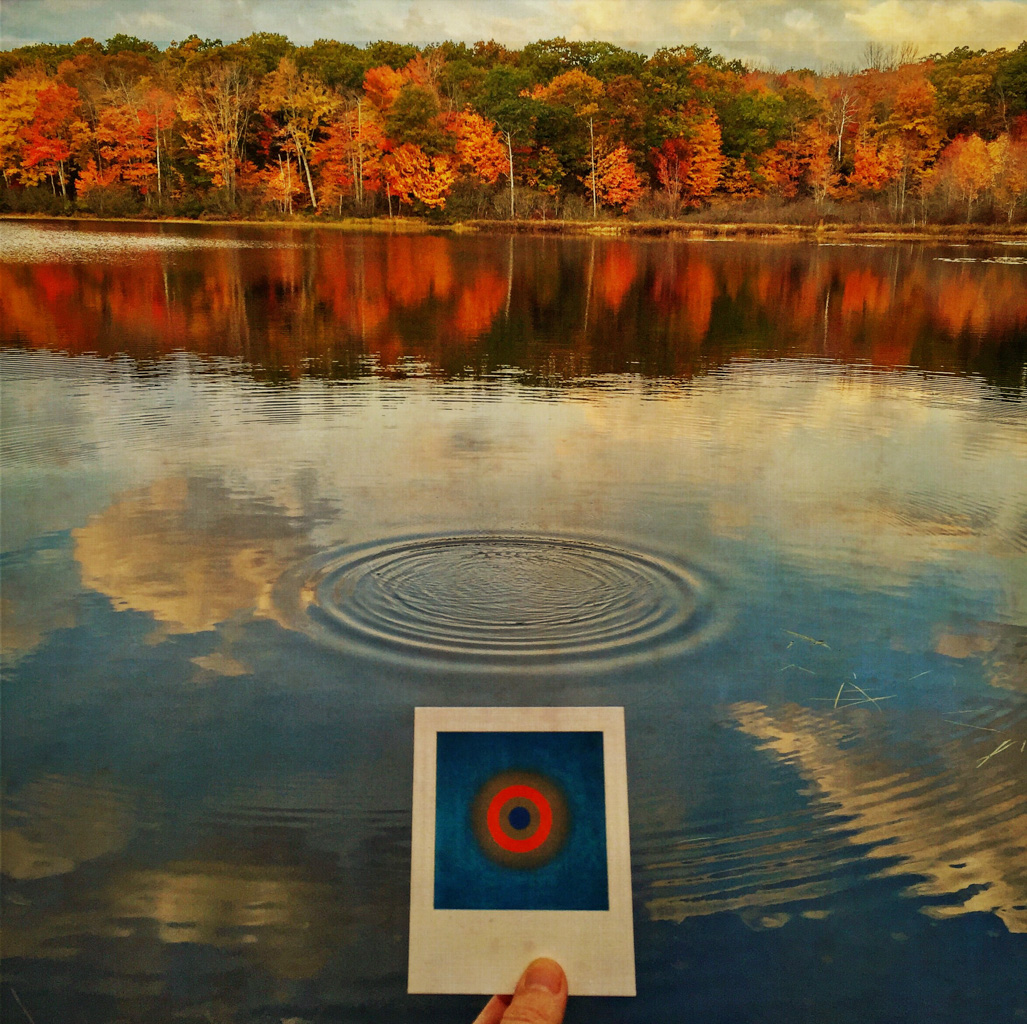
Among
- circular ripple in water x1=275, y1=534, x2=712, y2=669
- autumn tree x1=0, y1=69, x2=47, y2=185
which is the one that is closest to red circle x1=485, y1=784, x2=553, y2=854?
circular ripple in water x1=275, y1=534, x2=712, y2=669

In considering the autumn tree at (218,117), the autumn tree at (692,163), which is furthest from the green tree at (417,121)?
the autumn tree at (692,163)

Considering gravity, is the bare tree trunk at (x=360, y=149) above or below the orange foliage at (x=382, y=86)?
below

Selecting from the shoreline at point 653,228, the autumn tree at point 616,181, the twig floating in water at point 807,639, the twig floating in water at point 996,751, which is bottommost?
the twig floating in water at point 996,751

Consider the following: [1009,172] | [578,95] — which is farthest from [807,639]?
[578,95]

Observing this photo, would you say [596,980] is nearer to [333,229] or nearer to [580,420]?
[580,420]

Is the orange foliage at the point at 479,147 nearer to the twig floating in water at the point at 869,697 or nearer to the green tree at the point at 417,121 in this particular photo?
the green tree at the point at 417,121

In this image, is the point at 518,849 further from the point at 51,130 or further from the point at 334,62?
the point at 334,62
